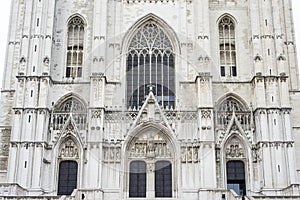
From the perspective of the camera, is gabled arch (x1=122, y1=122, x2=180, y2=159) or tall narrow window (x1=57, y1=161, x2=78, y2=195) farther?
gabled arch (x1=122, y1=122, x2=180, y2=159)

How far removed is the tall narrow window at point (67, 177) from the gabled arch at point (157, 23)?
326 inches

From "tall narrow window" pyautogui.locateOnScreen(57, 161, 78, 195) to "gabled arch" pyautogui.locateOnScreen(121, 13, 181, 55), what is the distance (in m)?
8.27

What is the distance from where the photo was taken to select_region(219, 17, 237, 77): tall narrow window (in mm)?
32875

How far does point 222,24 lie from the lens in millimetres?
33875

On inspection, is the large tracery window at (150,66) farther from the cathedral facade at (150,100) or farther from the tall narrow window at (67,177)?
the tall narrow window at (67,177)

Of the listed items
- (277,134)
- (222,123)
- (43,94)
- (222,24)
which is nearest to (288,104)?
(277,134)

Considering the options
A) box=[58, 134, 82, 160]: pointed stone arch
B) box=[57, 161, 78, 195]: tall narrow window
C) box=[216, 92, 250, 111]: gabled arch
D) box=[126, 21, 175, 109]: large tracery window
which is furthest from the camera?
box=[126, 21, 175, 109]: large tracery window

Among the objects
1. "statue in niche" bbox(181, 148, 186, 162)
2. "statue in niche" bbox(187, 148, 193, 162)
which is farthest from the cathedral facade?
"statue in niche" bbox(181, 148, 186, 162)

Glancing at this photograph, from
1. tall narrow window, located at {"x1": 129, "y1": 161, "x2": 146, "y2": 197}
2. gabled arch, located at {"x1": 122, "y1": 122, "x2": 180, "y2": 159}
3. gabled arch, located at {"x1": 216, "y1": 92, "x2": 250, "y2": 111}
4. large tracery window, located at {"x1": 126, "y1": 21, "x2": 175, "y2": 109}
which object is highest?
large tracery window, located at {"x1": 126, "y1": 21, "x2": 175, "y2": 109}

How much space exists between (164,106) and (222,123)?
12.5ft

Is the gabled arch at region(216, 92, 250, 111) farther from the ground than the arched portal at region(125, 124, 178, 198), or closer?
farther from the ground

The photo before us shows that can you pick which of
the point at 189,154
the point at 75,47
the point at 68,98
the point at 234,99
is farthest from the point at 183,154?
the point at 75,47

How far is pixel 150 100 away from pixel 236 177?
706 centimetres

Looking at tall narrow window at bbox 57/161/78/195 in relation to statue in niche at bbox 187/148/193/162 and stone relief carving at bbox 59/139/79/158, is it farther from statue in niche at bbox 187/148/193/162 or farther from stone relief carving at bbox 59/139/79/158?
statue in niche at bbox 187/148/193/162
